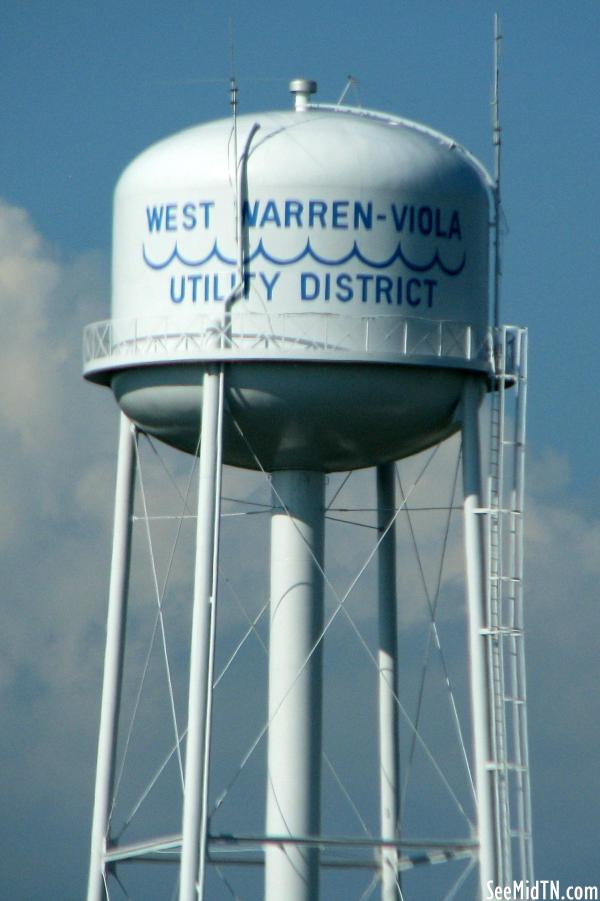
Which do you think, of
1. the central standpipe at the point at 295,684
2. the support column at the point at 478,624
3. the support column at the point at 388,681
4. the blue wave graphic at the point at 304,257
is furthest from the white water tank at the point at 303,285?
the support column at the point at 388,681

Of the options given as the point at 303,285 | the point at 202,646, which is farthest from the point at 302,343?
the point at 202,646

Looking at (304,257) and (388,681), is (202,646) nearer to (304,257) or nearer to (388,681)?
(388,681)

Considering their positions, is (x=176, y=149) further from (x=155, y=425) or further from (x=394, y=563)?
(x=394, y=563)

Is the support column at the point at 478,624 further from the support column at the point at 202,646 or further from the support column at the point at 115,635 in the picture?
the support column at the point at 115,635

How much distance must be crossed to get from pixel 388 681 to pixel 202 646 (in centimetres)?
313

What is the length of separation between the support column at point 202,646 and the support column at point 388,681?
9.22 feet

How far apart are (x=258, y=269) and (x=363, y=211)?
1.05 metres

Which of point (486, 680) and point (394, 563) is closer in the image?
point (486, 680)

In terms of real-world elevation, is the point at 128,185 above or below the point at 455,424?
above

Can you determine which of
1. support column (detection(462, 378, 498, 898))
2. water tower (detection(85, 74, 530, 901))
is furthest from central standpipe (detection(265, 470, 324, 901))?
support column (detection(462, 378, 498, 898))

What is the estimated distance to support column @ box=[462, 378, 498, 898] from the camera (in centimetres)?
2750

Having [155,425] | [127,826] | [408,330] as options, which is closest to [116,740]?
[127,826]

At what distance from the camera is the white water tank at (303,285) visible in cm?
2750

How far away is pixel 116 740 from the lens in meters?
29.1
